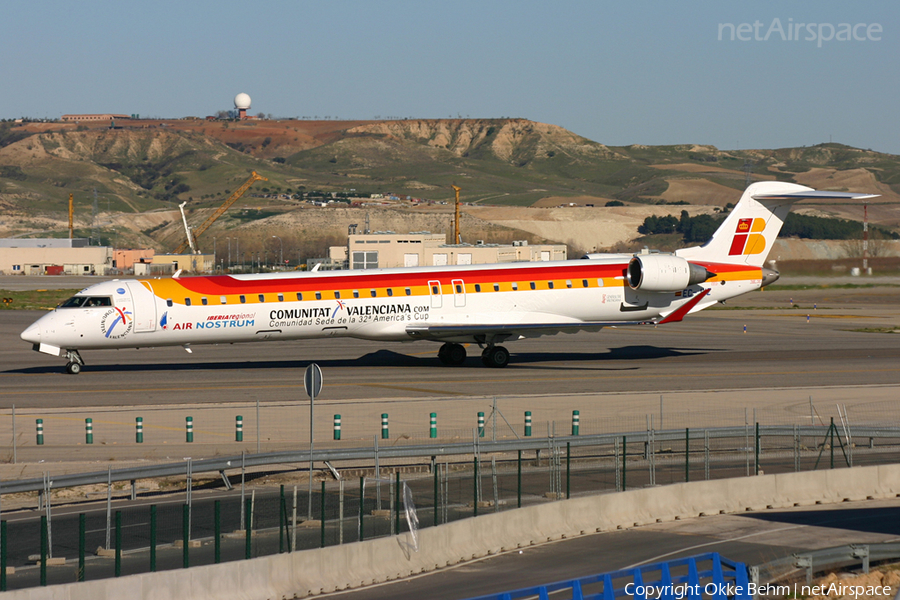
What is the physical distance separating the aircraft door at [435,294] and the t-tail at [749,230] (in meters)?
11.4

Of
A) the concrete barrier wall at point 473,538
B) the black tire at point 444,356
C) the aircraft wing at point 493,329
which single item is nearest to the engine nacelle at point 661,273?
the aircraft wing at point 493,329

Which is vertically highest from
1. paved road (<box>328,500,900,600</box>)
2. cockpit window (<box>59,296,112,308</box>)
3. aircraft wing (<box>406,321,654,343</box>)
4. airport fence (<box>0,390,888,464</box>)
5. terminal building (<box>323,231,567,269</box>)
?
terminal building (<box>323,231,567,269</box>)

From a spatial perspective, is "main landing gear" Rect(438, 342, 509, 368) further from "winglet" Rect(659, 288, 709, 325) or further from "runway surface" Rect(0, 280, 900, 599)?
"winglet" Rect(659, 288, 709, 325)

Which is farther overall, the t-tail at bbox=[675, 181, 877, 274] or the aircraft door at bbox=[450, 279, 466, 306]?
the t-tail at bbox=[675, 181, 877, 274]

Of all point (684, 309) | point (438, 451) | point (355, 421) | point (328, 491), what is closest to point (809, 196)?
point (684, 309)

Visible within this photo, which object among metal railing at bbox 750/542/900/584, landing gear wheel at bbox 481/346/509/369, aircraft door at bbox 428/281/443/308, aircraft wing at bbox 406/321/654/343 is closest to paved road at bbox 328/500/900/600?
metal railing at bbox 750/542/900/584

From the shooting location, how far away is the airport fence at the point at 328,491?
49.6ft

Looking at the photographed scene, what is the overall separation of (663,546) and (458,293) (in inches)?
→ 857

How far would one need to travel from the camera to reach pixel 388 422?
27.4 metres

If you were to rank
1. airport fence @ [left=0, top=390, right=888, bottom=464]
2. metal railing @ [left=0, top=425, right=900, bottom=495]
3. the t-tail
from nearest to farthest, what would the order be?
metal railing @ [left=0, top=425, right=900, bottom=495]
airport fence @ [left=0, top=390, right=888, bottom=464]
the t-tail

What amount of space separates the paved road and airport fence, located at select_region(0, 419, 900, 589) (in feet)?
3.63

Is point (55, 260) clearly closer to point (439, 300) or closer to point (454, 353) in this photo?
point (454, 353)

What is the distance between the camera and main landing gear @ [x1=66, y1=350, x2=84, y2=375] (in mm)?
36125

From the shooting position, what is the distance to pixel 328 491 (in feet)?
56.1
